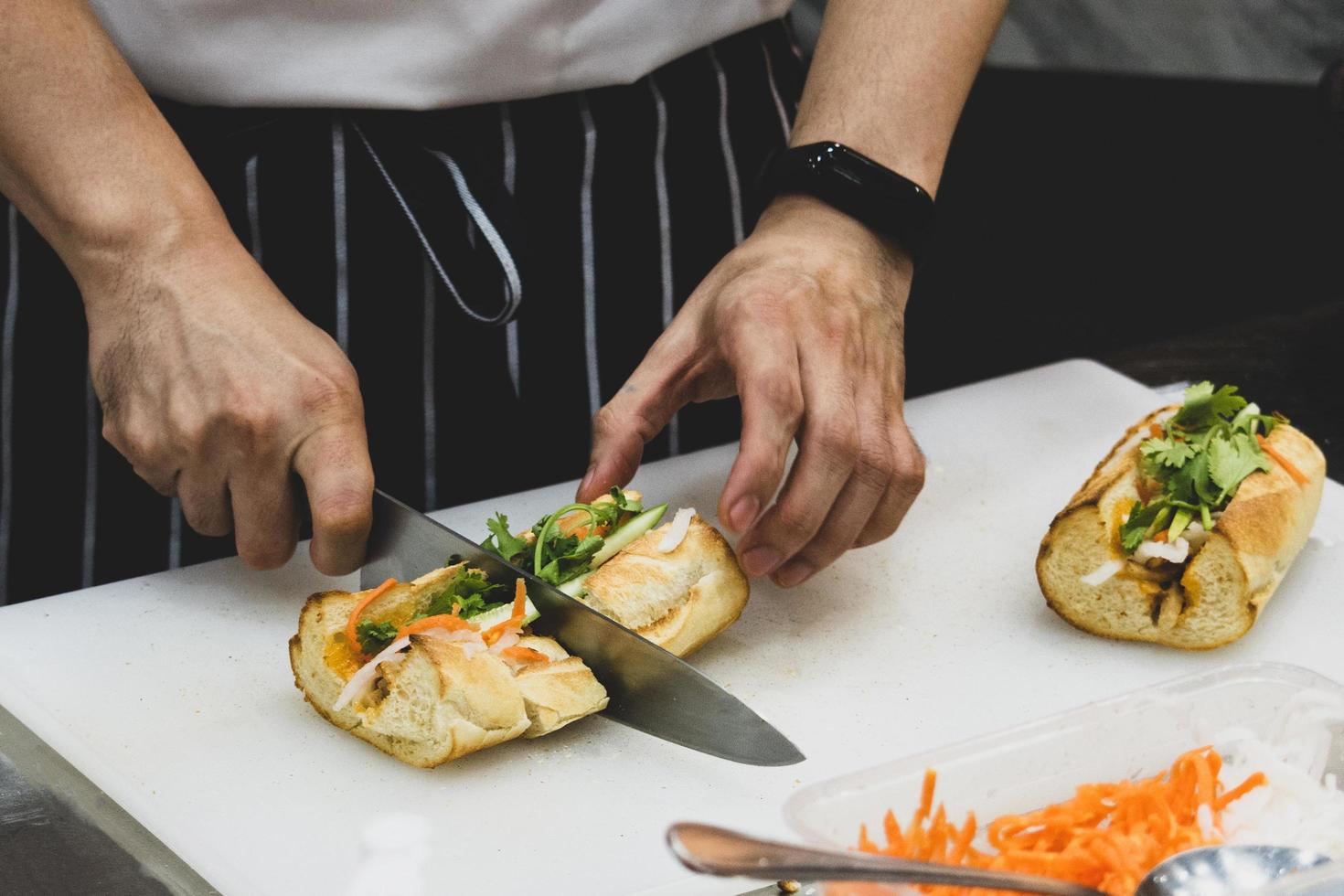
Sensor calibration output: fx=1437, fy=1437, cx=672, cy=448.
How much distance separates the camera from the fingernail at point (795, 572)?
194 centimetres

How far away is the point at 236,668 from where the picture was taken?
1.86 metres

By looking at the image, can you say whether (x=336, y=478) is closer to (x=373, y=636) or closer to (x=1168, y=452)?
(x=373, y=636)

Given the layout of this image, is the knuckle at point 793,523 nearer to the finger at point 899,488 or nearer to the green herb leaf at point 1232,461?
the finger at point 899,488

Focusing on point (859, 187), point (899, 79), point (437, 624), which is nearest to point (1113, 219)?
point (899, 79)

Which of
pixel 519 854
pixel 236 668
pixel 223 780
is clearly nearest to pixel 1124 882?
pixel 519 854

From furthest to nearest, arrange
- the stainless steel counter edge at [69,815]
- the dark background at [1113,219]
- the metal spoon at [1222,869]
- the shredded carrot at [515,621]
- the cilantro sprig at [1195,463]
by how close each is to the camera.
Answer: the dark background at [1113,219] < the cilantro sprig at [1195,463] < the shredded carrot at [515,621] < the stainless steel counter edge at [69,815] < the metal spoon at [1222,869]

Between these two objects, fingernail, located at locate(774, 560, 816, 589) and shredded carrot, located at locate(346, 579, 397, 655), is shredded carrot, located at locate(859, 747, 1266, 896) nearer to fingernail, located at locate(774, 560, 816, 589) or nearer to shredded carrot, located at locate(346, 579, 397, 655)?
fingernail, located at locate(774, 560, 816, 589)

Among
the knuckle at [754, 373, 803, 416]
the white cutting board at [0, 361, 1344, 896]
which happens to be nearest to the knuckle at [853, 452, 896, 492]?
the knuckle at [754, 373, 803, 416]

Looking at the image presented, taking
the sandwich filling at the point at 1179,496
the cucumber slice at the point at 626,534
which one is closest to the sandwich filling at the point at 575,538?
the cucumber slice at the point at 626,534

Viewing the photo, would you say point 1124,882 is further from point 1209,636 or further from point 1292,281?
point 1292,281

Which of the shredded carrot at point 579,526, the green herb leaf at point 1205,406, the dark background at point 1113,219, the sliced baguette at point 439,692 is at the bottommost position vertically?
the dark background at point 1113,219

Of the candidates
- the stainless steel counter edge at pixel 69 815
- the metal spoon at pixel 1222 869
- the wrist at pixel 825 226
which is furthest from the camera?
the wrist at pixel 825 226

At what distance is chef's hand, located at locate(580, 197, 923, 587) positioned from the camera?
5.98 ft

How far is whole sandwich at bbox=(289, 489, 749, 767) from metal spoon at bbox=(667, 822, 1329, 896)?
0.58 metres
